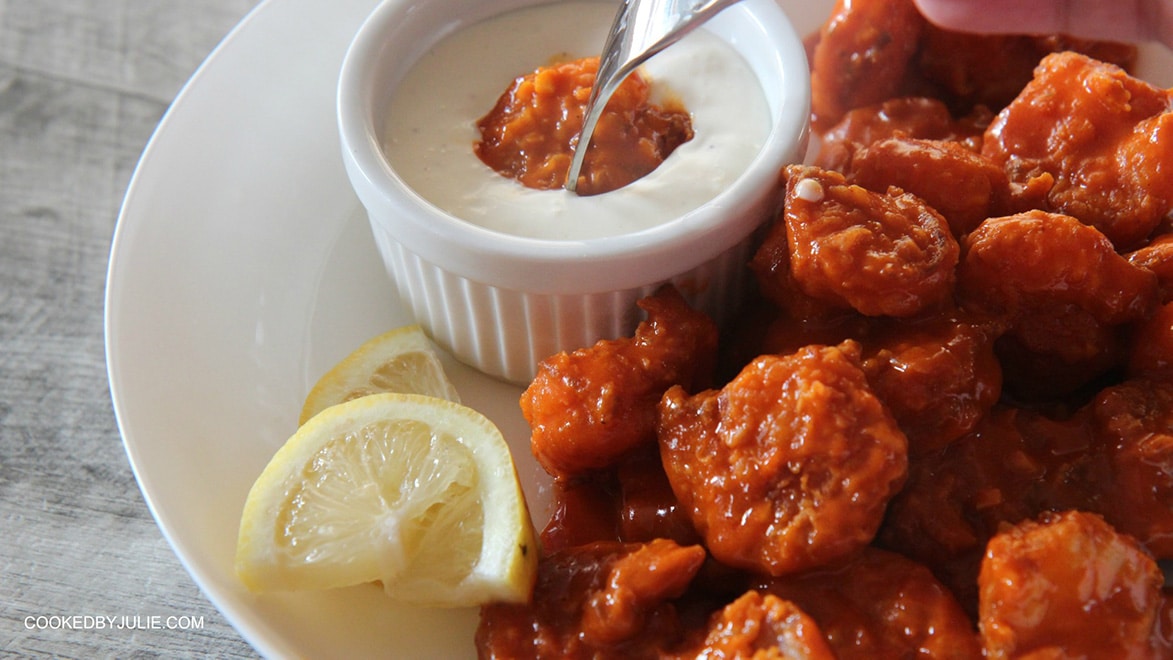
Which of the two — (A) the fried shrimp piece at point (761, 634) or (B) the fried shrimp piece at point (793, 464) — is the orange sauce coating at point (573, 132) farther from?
(A) the fried shrimp piece at point (761, 634)

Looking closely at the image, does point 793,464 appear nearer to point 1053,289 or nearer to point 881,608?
point 881,608

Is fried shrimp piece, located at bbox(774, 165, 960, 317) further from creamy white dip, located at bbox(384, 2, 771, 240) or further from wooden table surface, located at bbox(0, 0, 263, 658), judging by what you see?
wooden table surface, located at bbox(0, 0, 263, 658)

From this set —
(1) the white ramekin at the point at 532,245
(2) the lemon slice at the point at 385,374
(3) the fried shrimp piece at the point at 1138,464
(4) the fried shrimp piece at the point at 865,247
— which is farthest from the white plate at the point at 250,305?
(3) the fried shrimp piece at the point at 1138,464

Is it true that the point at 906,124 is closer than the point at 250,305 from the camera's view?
No

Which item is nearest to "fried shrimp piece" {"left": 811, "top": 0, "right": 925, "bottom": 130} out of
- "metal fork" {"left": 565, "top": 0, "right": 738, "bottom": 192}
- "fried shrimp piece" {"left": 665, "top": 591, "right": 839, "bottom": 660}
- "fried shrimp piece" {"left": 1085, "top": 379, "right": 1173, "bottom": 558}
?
"metal fork" {"left": 565, "top": 0, "right": 738, "bottom": 192}

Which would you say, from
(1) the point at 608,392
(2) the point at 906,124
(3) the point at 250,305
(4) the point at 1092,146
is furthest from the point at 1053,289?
(3) the point at 250,305
